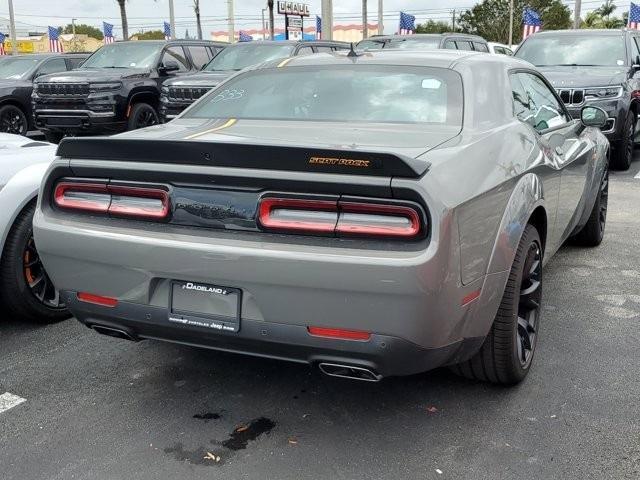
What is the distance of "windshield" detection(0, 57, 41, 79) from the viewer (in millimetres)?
13211

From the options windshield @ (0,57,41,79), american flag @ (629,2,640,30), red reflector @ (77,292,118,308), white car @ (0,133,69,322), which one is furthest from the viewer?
american flag @ (629,2,640,30)

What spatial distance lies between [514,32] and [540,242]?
66.0 meters

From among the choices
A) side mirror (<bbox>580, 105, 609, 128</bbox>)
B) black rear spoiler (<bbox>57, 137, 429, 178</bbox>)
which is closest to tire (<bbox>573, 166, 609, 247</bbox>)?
side mirror (<bbox>580, 105, 609, 128</bbox>)

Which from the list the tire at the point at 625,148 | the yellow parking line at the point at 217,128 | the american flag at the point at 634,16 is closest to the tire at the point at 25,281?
the yellow parking line at the point at 217,128

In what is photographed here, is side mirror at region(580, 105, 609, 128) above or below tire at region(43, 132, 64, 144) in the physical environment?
above

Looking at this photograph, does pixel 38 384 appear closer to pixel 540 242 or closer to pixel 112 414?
pixel 112 414

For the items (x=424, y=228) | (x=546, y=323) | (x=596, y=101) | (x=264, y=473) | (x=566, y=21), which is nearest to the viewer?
(x=424, y=228)

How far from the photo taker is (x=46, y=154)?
14.6 feet

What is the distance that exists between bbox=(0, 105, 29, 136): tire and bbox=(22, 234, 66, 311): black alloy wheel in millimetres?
8910

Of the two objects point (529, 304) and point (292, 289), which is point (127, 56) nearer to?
point (529, 304)

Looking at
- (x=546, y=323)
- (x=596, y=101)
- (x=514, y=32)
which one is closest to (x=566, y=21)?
(x=514, y=32)

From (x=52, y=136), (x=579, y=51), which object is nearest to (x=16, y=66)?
(x=52, y=136)

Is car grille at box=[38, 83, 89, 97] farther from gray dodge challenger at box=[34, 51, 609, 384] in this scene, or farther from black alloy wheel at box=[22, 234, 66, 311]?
gray dodge challenger at box=[34, 51, 609, 384]

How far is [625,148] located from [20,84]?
32.6 ft
